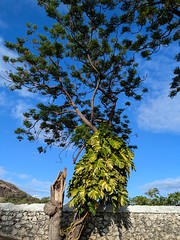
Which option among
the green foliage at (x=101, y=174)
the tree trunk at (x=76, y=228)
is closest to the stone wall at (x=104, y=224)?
the tree trunk at (x=76, y=228)

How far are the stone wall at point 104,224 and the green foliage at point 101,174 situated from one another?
28.9 inches

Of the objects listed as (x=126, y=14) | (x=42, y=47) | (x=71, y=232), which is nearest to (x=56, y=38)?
(x=42, y=47)

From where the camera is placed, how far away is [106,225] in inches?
399

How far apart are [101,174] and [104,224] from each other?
200 centimetres

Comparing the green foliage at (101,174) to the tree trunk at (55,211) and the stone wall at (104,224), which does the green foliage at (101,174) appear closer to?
the tree trunk at (55,211)

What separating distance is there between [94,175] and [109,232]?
2213 millimetres

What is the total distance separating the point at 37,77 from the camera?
1312cm

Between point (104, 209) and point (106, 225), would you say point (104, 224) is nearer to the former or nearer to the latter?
point (106, 225)

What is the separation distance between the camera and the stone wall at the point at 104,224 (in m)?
9.98

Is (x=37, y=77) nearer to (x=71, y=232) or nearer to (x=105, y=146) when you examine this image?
(x=105, y=146)

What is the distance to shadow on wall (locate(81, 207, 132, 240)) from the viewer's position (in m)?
10.0

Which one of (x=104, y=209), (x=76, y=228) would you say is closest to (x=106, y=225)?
(x=104, y=209)

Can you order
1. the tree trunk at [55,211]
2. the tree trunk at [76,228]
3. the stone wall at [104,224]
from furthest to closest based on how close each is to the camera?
the stone wall at [104,224], the tree trunk at [76,228], the tree trunk at [55,211]

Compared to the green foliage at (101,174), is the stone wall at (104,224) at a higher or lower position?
lower
